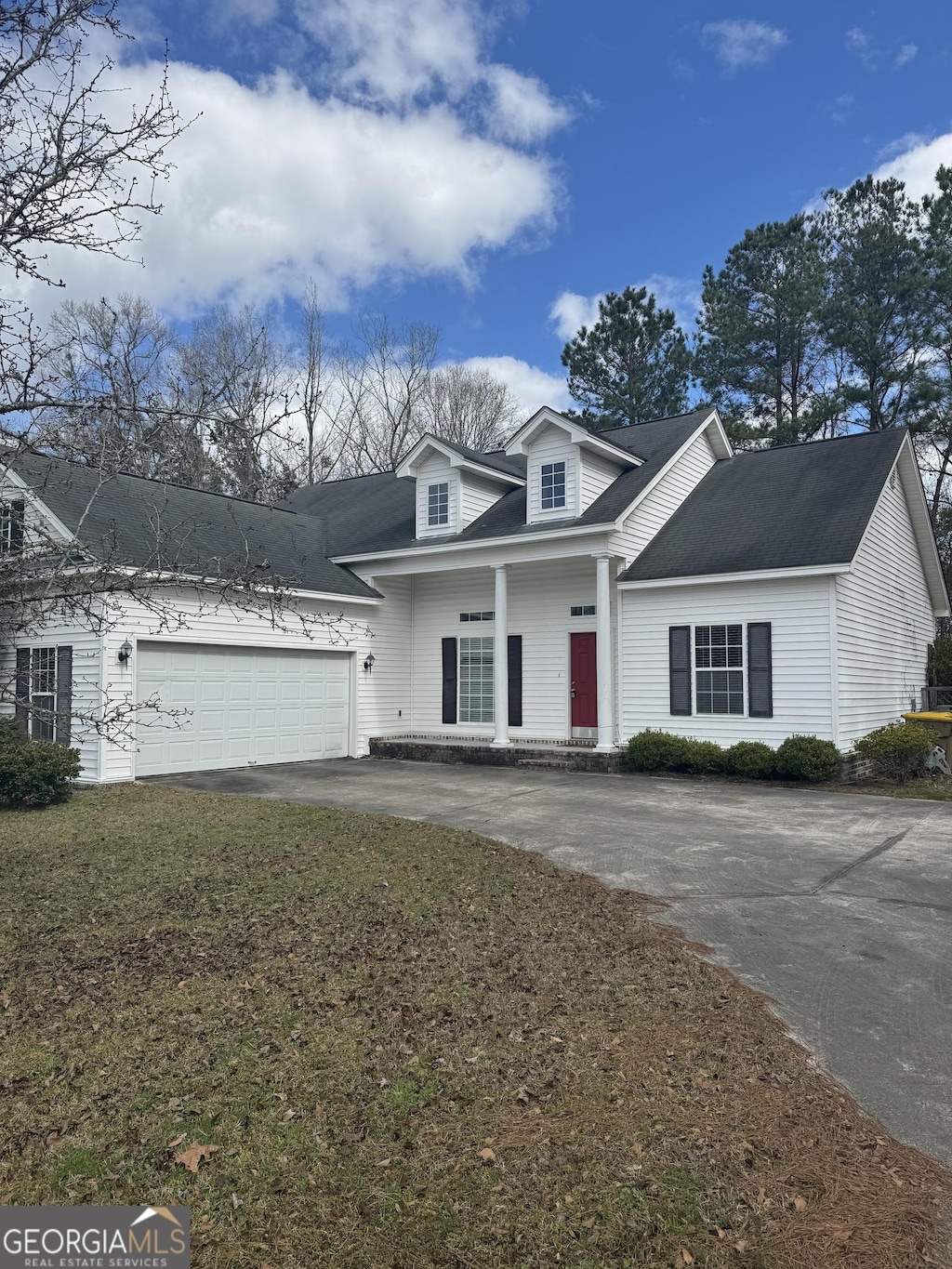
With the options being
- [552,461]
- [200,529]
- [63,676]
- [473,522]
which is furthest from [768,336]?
[63,676]

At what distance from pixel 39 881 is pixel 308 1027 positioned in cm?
379

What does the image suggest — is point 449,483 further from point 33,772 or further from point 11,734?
point 33,772

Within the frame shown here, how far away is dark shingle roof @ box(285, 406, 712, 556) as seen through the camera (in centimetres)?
1553

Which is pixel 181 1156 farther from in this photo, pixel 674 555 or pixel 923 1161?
pixel 674 555

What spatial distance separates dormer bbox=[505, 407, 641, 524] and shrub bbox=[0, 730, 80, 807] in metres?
9.42

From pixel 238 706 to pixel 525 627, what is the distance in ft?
20.0

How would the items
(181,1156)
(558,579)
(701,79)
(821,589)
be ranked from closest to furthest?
1. (181,1156)
2. (821,589)
3. (701,79)
4. (558,579)

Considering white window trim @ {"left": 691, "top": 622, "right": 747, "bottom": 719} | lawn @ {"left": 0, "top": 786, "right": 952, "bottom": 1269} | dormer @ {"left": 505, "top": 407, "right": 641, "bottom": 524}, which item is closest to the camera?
lawn @ {"left": 0, "top": 786, "right": 952, "bottom": 1269}

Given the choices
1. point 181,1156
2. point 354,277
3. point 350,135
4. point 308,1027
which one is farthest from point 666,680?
point 354,277

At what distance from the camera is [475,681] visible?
17.6m

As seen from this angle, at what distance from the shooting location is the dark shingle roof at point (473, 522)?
15.5 meters

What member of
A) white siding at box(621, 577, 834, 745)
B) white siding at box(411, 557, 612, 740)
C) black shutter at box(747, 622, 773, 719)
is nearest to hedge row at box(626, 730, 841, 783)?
white siding at box(621, 577, 834, 745)

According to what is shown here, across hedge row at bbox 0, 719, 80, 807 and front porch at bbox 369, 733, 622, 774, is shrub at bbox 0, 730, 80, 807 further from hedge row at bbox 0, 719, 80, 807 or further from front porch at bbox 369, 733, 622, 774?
front porch at bbox 369, 733, 622, 774

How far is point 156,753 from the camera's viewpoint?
43.4 feet
